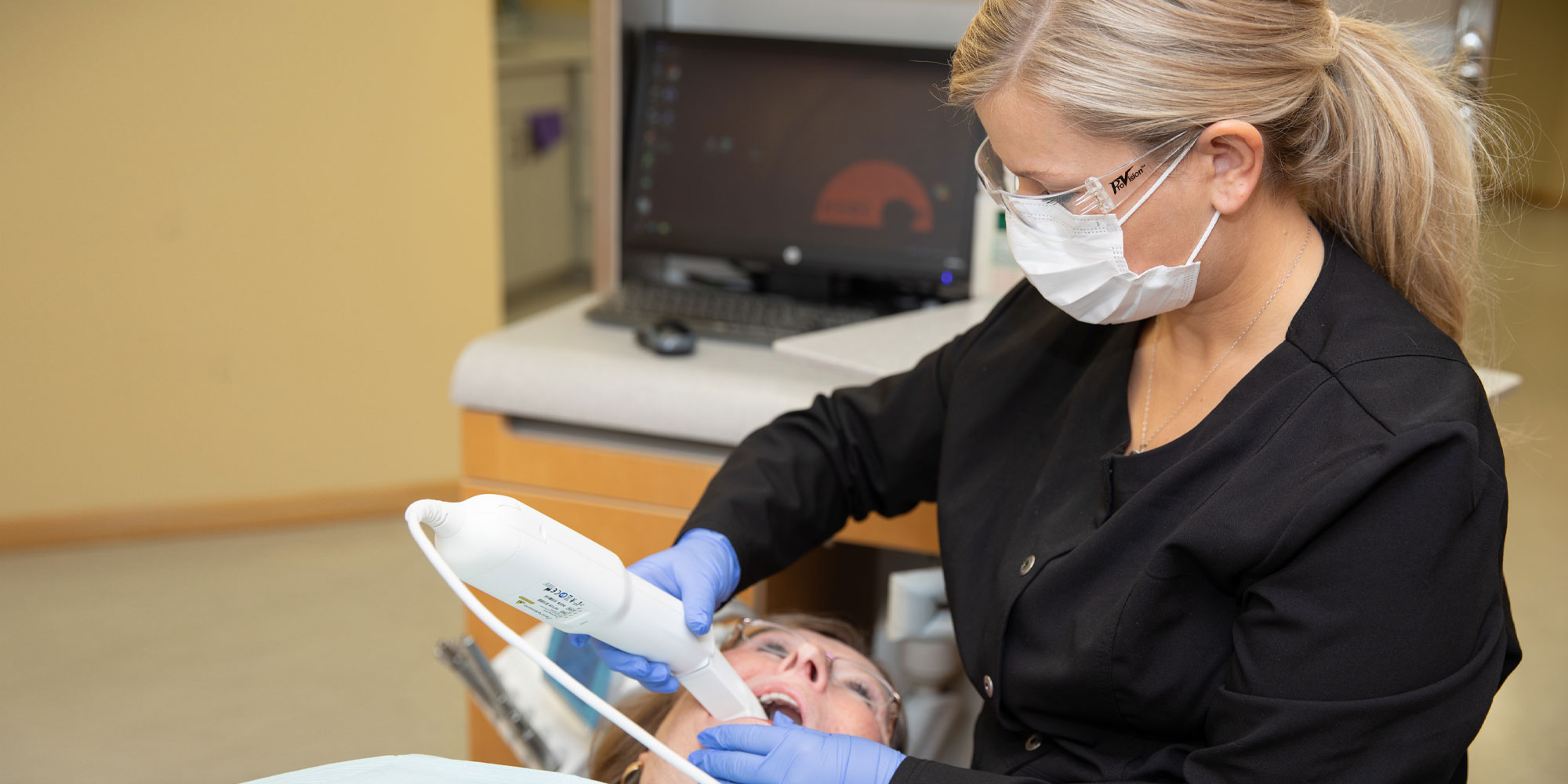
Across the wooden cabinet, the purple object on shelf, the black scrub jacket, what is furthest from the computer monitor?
the purple object on shelf

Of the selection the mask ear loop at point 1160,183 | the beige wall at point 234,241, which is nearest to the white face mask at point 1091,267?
the mask ear loop at point 1160,183

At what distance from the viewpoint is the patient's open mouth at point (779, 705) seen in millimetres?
1139

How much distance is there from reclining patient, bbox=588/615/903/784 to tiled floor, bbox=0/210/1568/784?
92 centimetres

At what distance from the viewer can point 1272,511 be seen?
816 millimetres

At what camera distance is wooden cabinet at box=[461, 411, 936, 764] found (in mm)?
1527

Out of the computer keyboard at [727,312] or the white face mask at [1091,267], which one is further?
the computer keyboard at [727,312]

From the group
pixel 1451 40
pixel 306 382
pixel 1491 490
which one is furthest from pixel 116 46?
pixel 1491 490

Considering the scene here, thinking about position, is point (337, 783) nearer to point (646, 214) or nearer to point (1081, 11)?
point (1081, 11)

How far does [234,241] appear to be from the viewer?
2.53 meters

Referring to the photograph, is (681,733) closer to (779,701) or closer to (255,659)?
(779,701)

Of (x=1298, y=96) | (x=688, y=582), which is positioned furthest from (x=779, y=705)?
(x=1298, y=96)

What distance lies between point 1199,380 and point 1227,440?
0.12 metres

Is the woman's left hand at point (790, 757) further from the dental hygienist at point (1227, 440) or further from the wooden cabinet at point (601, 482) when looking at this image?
the wooden cabinet at point (601, 482)

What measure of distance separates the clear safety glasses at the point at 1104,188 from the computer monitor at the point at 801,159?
74 centimetres
